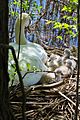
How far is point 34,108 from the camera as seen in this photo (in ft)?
7.19

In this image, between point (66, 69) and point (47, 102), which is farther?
point (66, 69)

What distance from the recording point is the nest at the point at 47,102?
2.11m

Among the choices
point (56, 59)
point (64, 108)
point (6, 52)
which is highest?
point (6, 52)

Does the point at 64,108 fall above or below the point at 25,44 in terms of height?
below

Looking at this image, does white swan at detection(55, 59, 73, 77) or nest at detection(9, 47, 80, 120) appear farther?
white swan at detection(55, 59, 73, 77)

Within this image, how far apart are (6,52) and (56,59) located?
221cm

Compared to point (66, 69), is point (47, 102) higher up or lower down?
lower down

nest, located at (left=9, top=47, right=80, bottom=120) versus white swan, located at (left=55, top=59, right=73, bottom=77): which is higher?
white swan, located at (left=55, top=59, right=73, bottom=77)

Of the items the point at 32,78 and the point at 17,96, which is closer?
the point at 17,96

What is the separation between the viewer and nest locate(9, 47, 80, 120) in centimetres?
211

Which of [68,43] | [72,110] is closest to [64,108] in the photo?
[72,110]

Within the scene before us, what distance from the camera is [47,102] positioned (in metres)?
2.30

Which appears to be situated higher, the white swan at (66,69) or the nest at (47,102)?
the white swan at (66,69)

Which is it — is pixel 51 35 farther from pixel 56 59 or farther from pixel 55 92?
pixel 55 92
